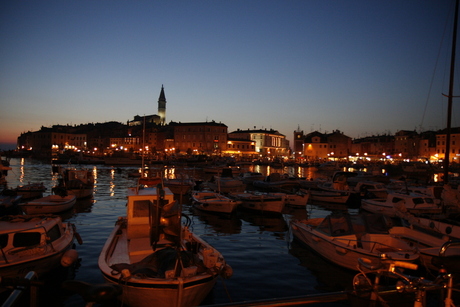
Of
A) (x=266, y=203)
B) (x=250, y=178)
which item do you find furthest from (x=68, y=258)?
(x=250, y=178)

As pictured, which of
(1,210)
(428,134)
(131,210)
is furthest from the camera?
(428,134)

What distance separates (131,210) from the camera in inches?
457

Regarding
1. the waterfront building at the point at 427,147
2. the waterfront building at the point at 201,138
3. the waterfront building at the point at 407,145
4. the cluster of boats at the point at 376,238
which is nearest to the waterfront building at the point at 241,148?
the waterfront building at the point at 201,138

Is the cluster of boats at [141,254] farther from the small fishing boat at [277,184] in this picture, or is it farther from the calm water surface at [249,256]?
the small fishing boat at [277,184]

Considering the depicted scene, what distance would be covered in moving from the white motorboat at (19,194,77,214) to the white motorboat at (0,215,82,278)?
9861mm

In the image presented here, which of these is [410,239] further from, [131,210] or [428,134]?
[428,134]

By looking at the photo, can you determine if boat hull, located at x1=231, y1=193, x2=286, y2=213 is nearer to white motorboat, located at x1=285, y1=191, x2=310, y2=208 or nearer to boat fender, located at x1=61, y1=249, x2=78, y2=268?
white motorboat, located at x1=285, y1=191, x2=310, y2=208

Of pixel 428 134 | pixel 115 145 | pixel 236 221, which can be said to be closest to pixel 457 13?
pixel 236 221

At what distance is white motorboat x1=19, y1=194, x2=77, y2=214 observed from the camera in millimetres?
21078

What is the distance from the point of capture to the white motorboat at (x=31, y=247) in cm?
962

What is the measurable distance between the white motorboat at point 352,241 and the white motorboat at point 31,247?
889cm

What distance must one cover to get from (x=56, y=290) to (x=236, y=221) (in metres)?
12.6

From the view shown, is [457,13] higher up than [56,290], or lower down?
higher up

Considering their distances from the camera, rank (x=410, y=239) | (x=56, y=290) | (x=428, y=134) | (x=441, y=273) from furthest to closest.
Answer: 1. (x=428, y=134)
2. (x=410, y=239)
3. (x=56, y=290)
4. (x=441, y=273)
